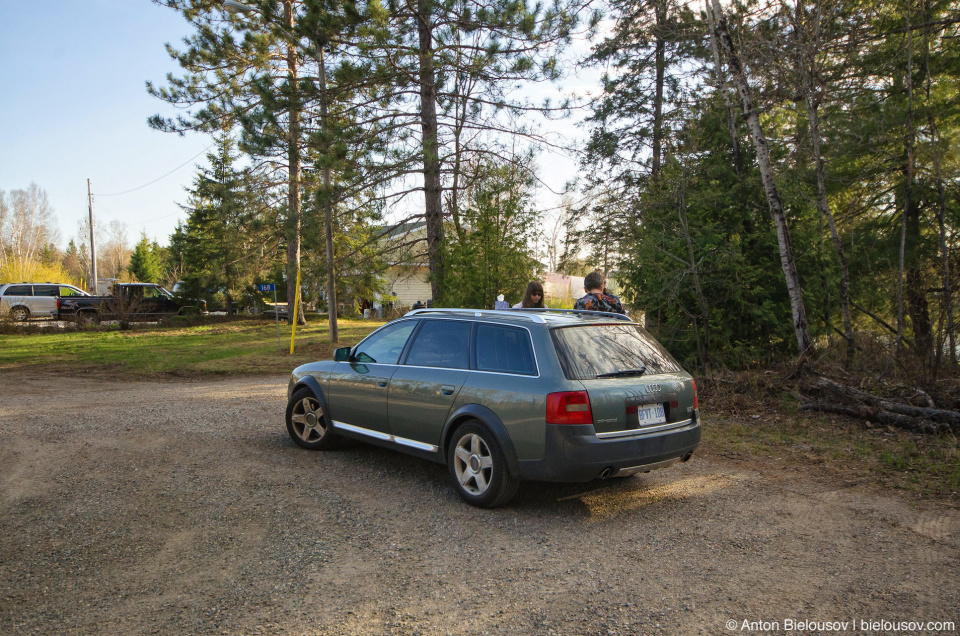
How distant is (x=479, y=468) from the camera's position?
504 cm

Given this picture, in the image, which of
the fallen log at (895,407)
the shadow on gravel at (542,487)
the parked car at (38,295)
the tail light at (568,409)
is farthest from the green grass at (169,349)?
the tail light at (568,409)

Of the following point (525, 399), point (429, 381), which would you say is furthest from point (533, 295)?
point (525, 399)

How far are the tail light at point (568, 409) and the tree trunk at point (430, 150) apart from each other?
11862 mm

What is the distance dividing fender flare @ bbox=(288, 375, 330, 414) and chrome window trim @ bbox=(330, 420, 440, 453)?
206 mm

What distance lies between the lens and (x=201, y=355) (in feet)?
59.1

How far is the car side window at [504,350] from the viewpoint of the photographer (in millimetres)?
4984

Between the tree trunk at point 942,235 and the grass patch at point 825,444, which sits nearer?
the grass patch at point 825,444

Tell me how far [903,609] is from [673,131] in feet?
53.0

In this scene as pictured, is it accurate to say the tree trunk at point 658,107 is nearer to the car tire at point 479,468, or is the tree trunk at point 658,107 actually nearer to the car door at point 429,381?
the car door at point 429,381

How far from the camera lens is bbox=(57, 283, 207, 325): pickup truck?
26.3 m

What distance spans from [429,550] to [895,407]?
6.10 m

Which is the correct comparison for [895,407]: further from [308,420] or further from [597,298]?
[308,420]

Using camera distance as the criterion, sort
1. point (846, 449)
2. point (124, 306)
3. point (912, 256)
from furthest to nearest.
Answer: point (124, 306), point (912, 256), point (846, 449)

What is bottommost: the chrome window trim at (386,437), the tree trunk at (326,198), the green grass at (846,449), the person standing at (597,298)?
the green grass at (846,449)
